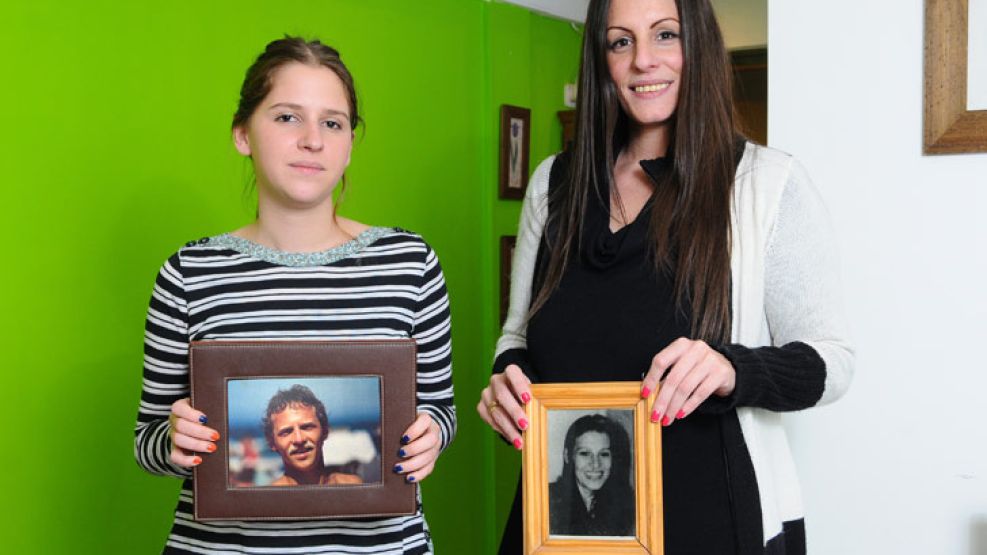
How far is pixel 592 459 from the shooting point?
60.6 inches

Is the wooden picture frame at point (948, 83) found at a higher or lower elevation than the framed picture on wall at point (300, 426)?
higher

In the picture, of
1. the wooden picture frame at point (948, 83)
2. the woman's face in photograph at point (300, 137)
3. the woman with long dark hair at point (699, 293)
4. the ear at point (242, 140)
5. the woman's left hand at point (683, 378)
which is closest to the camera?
the woman's left hand at point (683, 378)

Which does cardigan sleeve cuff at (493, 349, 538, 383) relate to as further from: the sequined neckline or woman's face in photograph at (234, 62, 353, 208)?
woman's face in photograph at (234, 62, 353, 208)

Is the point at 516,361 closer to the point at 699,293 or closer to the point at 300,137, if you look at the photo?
the point at 699,293

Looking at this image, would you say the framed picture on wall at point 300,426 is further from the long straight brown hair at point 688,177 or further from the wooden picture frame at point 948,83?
the wooden picture frame at point 948,83

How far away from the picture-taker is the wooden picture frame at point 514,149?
12.4 feet

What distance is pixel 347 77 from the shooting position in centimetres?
182

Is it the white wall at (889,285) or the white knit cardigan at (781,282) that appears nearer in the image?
the white knit cardigan at (781,282)

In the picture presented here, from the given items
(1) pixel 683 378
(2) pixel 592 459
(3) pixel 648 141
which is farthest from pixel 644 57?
(2) pixel 592 459

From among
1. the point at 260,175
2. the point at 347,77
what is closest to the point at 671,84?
the point at 347,77

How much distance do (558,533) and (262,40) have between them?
1686mm

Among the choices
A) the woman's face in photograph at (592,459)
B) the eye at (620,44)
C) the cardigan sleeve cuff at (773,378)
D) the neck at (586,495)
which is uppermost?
the eye at (620,44)

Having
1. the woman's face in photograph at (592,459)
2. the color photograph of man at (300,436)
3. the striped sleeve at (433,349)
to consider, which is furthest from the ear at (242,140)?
the woman's face in photograph at (592,459)

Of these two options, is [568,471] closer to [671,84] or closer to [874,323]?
[671,84]
